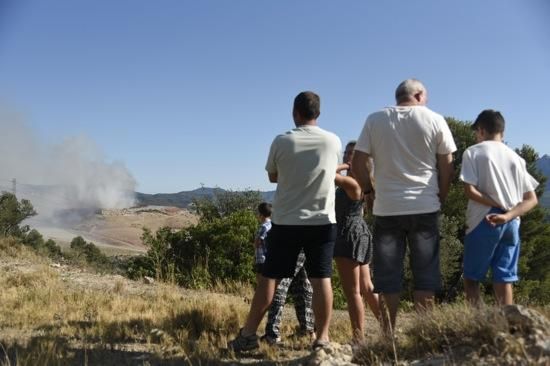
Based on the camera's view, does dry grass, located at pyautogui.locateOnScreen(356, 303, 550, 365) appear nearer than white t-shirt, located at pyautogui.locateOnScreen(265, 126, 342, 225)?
Yes

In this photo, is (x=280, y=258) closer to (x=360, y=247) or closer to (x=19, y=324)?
(x=360, y=247)

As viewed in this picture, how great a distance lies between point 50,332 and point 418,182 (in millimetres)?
3391

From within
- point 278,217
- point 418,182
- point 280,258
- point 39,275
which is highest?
point 418,182

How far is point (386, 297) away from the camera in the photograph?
328 centimetres

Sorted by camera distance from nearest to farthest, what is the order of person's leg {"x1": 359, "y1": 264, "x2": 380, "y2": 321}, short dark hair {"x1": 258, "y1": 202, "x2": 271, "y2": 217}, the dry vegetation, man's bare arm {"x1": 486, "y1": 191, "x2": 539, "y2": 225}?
the dry vegetation < man's bare arm {"x1": 486, "y1": 191, "x2": 539, "y2": 225} < person's leg {"x1": 359, "y1": 264, "x2": 380, "y2": 321} < short dark hair {"x1": 258, "y1": 202, "x2": 271, "y2": 217}

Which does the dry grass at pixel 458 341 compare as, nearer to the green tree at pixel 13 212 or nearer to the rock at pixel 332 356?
the rock at pixel 332 356

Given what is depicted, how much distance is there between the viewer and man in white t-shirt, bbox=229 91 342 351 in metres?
3.47

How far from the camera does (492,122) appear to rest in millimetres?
3395

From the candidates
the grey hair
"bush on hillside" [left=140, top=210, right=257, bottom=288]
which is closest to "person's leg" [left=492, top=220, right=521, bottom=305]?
the grey hair

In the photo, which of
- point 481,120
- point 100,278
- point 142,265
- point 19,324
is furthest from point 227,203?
point 481,120

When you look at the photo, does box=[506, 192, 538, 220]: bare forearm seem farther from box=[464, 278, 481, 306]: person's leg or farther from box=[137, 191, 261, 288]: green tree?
box=[137, 191, 261, 288]: green tree

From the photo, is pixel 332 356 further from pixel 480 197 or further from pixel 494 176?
pixel 494 176

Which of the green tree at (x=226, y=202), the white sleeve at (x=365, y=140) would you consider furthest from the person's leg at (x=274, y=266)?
the green tree at (x=226, y=202)

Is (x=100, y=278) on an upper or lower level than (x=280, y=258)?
lower
